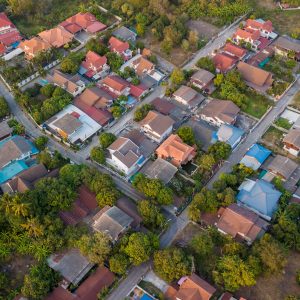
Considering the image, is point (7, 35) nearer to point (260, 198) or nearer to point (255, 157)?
point (255, 157)

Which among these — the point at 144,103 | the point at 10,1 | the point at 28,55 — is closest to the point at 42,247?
the point at 144,103

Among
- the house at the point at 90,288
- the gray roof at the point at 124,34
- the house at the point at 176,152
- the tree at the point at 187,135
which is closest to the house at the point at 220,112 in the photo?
the tree at the point at 187,135

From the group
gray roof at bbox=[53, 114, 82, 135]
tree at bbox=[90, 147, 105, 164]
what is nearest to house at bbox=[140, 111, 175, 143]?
tree at bbox=[90, 147, 105, 164]

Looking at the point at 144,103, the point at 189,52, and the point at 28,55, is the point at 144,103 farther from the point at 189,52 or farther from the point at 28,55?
the point at 28,55

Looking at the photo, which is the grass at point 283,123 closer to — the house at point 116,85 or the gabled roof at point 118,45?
the house at point 116,85

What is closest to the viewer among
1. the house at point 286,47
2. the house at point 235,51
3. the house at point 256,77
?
the house at point 256,77

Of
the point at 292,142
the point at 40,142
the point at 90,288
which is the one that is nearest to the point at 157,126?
the point at 40,142

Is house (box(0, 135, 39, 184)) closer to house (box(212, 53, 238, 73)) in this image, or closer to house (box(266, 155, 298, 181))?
house (box(266, 155, 298, 181))
